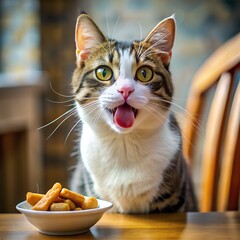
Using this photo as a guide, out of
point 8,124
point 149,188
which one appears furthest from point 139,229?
point 8,124

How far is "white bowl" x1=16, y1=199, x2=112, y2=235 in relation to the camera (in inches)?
31.2

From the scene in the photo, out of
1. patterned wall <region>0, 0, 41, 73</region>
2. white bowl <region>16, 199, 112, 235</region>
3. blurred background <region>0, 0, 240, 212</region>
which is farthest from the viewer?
patterned wall <region>0, 0, 41, 73</region>

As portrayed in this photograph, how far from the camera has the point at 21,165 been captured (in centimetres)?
296

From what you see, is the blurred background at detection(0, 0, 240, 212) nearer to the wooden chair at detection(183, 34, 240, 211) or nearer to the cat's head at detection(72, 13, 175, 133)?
the wooden chair at detection(183, 34, 240, 211)

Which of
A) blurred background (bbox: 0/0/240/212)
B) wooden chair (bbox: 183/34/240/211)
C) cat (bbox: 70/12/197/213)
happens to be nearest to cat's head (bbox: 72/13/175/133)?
cat (bbox: 70/12/197/213)

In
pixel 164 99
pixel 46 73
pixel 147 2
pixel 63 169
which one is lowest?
pixel 63 169

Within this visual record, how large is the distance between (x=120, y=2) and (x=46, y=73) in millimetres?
638

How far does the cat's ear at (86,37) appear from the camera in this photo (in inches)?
37.9

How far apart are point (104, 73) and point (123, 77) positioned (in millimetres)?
62

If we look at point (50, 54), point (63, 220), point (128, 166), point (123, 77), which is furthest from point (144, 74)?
point (50, 54)

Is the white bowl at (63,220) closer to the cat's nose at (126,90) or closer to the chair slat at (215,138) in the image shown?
the cat's nose at (126,90)

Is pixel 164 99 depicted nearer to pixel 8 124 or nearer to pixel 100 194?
pixel 100 194

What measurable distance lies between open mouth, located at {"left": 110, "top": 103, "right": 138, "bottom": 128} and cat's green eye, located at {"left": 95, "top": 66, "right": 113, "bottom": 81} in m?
0.07

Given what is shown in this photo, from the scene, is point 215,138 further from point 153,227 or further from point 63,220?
point 63,220
